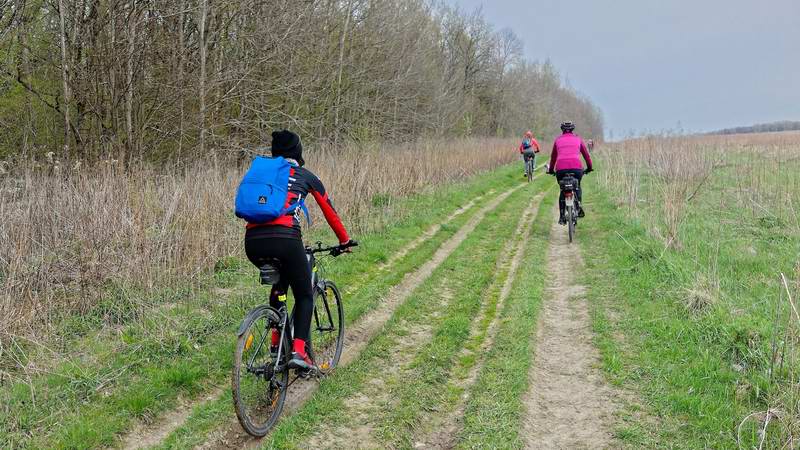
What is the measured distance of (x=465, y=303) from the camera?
245 inches

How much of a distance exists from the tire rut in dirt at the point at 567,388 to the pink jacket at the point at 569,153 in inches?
164

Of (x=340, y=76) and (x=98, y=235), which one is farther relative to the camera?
(x=340, y=76)

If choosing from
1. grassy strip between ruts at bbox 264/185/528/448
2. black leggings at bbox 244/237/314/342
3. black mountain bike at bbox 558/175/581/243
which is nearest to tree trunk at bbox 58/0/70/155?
grassy strip between ruts at bbox 264/185/528/448

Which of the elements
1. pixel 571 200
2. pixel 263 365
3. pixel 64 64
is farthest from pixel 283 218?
pixel 64 64

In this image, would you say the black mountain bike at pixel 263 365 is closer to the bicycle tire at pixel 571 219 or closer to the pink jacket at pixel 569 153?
the bicycle tire at pixel 571 219

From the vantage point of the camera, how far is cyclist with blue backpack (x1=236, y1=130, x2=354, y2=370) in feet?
11.2

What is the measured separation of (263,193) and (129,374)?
2.06m

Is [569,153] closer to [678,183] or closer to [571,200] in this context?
[571,200]

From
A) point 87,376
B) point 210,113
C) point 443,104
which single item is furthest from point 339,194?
point 443,104

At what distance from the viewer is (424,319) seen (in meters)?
5.84

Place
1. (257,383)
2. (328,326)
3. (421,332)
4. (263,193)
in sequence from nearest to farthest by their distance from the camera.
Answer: (263,193) → (257,383) → (328,326) → (421,332)

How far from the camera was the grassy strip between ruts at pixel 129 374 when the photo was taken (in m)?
3.43

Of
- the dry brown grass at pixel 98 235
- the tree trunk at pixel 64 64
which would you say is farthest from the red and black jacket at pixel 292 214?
the tree trunk at pixel 64 64

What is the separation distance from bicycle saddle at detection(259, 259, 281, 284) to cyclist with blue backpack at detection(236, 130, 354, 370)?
43mm
